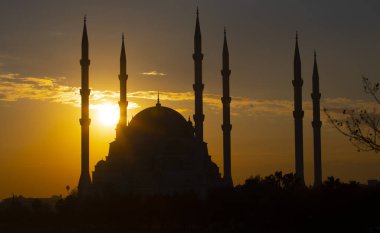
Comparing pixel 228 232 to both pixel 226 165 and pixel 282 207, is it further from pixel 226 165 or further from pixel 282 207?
pixel 226 165

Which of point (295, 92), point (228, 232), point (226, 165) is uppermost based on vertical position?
point (295, 92)

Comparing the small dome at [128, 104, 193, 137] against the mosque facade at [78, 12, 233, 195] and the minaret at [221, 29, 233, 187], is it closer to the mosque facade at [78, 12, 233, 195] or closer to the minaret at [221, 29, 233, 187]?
the mosque facade at [78, 12, 233, 195]

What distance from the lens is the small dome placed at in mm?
73625

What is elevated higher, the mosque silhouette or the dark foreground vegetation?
the mosque silhouette

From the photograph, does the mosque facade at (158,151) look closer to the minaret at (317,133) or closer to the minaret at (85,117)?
the minaret at (85,117)

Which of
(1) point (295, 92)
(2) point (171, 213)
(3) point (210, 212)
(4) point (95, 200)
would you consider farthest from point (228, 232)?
(1) point (295, 92)

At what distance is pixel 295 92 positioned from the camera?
215 ft

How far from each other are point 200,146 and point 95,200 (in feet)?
39.9

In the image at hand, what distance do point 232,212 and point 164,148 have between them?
67.9ft

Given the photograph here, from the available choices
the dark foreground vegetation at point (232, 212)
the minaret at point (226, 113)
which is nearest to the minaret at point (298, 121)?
the dark foreground vegetation at point (232, 212)

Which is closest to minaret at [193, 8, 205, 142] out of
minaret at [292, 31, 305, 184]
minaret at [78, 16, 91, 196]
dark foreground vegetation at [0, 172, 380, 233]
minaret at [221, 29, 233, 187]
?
minaret at [221, 29, 233, 187]

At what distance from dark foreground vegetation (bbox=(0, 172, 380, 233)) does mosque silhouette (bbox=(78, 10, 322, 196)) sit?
5680 mm

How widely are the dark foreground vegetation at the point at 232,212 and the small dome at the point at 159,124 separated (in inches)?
459

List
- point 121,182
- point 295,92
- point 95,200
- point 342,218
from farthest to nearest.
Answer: point 121,182, point 295,92, point 95,200, point 342,218
